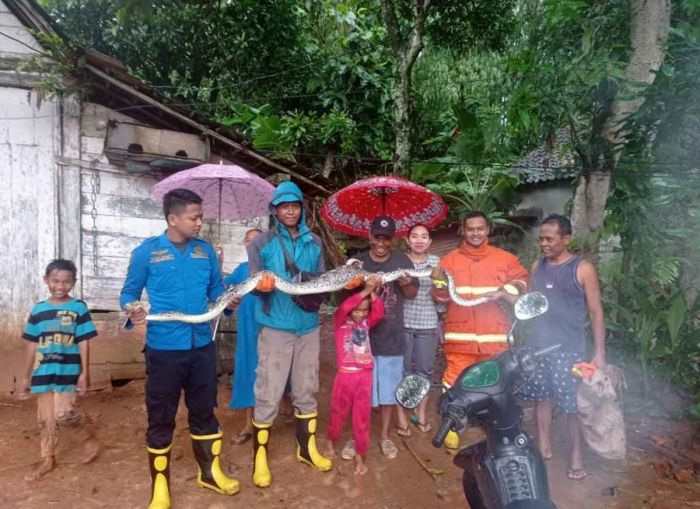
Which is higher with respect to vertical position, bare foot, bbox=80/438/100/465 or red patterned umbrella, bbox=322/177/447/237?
red patterned umbrella, bbox=322/177/447/237

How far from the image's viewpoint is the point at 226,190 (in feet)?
17.4

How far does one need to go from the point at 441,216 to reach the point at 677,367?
276cm

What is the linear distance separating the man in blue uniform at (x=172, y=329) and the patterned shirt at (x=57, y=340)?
3.01 ft

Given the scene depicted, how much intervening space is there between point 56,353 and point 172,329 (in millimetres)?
1317

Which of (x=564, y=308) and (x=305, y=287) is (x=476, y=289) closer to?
(x=564, y=308)

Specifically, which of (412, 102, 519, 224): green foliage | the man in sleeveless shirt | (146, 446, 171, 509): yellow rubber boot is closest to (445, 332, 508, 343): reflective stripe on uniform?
the man in sleeveless shirt

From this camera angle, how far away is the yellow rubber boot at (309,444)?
382cm

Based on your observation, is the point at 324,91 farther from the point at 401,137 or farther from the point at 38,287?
the point at 38,287

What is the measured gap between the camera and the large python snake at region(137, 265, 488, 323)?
3186 mm

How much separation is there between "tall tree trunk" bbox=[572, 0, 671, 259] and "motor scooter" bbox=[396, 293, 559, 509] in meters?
3.10

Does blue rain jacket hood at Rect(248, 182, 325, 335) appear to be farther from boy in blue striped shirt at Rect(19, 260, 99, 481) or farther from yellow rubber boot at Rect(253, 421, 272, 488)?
boy in blue striped shirt at Rect(19, 260, 99, 481)

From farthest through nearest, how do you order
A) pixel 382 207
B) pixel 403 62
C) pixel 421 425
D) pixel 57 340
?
1. pixel 403 62
2. pixel 382 207
3. pixel 421 425
4. pixel 57 340

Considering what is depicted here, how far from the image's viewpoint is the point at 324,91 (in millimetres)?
11148

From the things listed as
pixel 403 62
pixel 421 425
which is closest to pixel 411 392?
pixel 421 425
